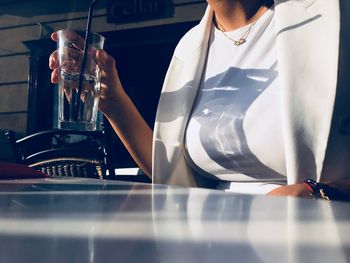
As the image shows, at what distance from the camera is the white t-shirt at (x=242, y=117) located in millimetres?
981

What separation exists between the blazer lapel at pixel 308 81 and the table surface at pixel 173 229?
1.42 ft

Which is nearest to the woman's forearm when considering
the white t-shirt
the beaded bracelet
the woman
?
the woman

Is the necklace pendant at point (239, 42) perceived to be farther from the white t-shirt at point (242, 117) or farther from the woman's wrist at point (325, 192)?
the woman's wrist at point (325, 192)

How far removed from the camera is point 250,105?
1021mm

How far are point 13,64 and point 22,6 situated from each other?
56cm

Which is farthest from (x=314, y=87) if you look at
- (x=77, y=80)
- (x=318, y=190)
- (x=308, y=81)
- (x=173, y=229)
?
(x=173, y=229)

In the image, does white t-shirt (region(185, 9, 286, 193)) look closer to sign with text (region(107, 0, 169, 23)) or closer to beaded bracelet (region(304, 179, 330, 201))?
beaded bracelet (region(304, 179, 330, 201))

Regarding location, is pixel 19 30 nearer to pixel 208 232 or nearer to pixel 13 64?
pixel 13 64

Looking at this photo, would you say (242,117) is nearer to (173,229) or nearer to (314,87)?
(314,87)

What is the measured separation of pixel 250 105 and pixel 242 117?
3 centimetres

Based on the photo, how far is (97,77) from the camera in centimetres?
102

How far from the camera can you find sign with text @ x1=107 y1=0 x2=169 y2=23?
355 cm

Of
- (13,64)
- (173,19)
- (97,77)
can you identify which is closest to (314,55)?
(97,77)

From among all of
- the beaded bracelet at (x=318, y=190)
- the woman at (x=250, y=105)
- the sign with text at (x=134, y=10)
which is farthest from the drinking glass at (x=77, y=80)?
the sign with text at (x=134, y=10)
